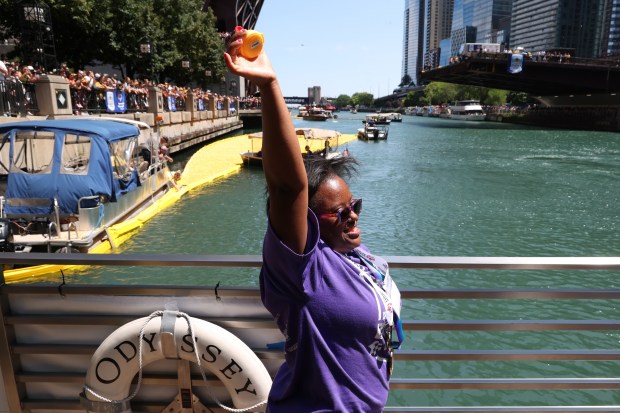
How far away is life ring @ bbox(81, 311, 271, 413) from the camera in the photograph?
242cm

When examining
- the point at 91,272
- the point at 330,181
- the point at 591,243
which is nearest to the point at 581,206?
the point at 591,243

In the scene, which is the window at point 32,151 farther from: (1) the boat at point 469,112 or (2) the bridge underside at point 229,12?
(1) the boat at point 469,112

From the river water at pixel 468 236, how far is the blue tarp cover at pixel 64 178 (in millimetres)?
1827

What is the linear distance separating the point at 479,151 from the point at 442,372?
37309 millimetres

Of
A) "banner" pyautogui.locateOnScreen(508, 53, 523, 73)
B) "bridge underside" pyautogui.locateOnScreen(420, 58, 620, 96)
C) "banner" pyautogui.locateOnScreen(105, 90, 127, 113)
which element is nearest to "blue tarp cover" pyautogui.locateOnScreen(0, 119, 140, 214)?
"banner" pyautogui.locateOnScreen(105, 90, 127, 113)

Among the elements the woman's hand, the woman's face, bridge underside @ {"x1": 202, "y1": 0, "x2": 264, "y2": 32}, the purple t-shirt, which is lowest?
the purple t-shirt

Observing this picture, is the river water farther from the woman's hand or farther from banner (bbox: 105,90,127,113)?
banner (bbox: 105,90,127,113)

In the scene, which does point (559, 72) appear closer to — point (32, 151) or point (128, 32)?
point (128, 32)

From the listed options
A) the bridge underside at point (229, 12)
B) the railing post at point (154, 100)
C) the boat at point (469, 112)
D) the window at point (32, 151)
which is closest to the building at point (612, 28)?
the boat at point (469, 112)

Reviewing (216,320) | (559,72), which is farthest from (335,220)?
(559,72)

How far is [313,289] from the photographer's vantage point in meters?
1.45

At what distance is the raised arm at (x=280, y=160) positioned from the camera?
1.38 meters

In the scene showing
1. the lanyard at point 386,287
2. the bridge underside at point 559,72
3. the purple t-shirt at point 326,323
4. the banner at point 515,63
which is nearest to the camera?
the purple t-shirt at point 326,323

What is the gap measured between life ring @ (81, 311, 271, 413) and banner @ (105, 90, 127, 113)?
23160mm
